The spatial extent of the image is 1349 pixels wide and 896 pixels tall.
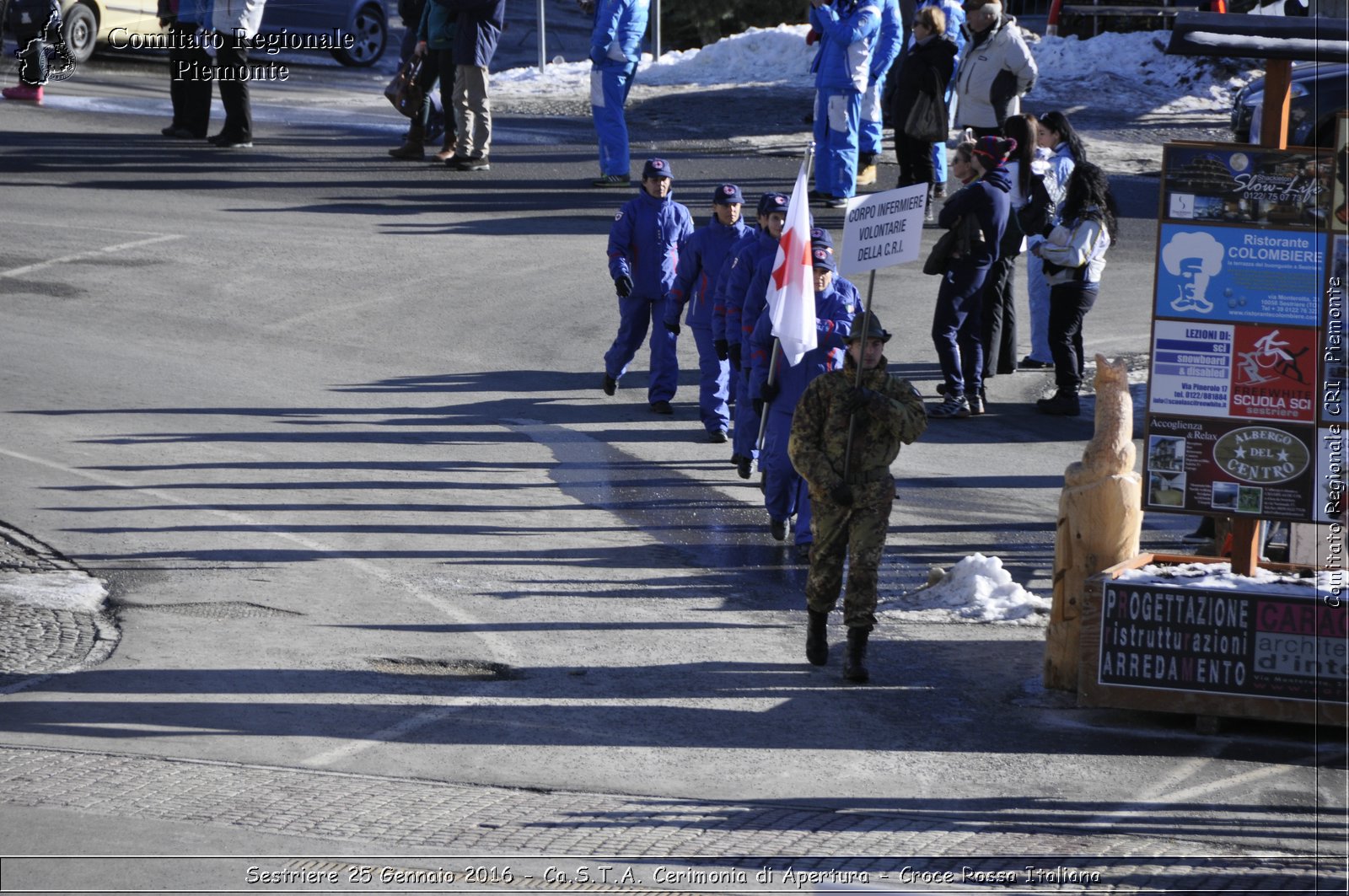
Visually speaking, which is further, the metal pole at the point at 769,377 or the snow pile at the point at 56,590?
the metal pole at the point at 769,377

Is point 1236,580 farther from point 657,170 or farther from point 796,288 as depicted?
point 657,170

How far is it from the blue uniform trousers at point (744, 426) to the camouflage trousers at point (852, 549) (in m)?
2.79

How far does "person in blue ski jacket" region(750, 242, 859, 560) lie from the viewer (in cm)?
1038

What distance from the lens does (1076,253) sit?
12656mm

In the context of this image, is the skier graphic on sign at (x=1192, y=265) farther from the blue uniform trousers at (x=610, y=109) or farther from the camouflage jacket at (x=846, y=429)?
the blue uniform trousers at (x=610, y=109)

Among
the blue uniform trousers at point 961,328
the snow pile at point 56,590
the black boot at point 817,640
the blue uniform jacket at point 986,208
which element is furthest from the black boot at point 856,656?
the blue uniform jacket at point 986,208

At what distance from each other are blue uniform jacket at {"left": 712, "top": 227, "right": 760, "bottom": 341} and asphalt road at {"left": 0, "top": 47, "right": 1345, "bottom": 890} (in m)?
1.08

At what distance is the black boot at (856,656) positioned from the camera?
27.8ft

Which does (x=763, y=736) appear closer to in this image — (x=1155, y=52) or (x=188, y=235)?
(x=188, y=235)

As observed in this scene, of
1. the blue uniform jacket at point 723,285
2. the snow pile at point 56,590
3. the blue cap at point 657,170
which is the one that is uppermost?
the blue cap at point 657,170

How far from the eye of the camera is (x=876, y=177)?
20.3 m

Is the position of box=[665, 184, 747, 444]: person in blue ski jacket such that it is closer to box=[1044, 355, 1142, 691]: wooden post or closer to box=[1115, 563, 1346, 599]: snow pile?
box=[1044, 355, 1142, 691]: wooden post

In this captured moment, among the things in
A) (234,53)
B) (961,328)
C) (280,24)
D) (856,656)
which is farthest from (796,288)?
(280,24)

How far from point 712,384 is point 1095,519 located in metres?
4.66
